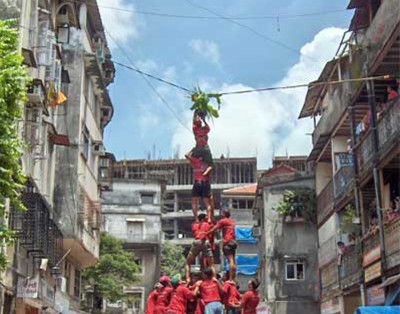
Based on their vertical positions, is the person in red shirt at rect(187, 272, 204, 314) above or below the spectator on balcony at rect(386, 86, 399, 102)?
below

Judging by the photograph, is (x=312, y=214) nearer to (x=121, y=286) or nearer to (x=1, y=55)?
(x=121, y=286)

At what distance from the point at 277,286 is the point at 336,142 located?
32.7 feet

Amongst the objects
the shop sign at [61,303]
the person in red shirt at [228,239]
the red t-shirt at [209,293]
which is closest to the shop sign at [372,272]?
the person in red shirt at [228,239]

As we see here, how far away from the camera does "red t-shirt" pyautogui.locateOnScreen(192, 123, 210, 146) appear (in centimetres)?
1647

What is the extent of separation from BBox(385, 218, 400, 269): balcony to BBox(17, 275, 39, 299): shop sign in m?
10.3

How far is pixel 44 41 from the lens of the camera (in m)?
22.2

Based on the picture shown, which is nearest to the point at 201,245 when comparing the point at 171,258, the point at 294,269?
the point at 294,269

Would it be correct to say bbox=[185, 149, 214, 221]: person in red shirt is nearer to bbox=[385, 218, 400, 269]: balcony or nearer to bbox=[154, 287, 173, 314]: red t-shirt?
bbox=[154, 287, 173, 314]: red t-shirt

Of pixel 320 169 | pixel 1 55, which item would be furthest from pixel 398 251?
pixel 320 169

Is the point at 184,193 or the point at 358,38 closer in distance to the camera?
the point at 358,38

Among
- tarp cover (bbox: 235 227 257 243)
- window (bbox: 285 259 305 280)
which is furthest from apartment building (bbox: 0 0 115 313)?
tarp cover (bbox: 235 227 257 243)

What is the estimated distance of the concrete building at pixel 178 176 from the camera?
232 feet

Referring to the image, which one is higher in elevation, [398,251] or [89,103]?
[89,103]

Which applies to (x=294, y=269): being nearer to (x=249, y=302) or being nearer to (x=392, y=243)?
(x=392, y=243)
